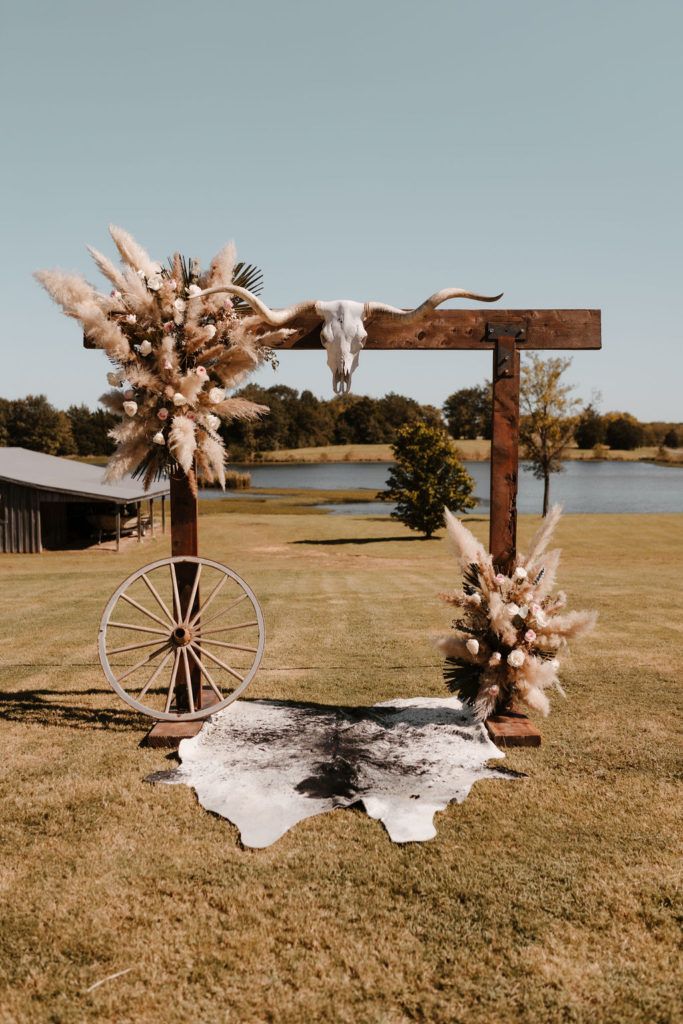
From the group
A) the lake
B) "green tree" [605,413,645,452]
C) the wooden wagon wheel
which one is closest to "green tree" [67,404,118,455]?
the lake

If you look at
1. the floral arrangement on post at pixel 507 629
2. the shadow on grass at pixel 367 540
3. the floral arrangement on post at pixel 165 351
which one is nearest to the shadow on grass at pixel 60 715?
the floral arrangement on post at pixel 165 351

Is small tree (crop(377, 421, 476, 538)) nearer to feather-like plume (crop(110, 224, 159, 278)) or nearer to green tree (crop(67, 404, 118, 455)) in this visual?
feather-like plume (crop(110, 224, 159, 278))

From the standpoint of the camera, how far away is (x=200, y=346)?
18.9 feet

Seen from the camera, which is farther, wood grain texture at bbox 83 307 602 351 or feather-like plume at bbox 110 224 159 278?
wood grain texture at bbox 83 307 602 351

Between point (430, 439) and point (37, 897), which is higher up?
point (430, 439)

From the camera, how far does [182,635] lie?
6031 millimetres

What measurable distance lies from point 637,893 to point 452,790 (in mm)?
1381

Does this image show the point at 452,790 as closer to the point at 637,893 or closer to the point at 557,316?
the point at 637,893

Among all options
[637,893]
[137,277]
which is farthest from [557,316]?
[637,893]

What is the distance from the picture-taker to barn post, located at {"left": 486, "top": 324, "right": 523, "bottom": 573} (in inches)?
244

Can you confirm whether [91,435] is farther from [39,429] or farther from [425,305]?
[425,305]

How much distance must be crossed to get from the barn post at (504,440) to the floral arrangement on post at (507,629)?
0.24 m

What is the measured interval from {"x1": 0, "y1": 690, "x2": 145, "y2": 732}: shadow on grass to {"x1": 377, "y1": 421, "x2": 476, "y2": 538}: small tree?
3211 centimetres

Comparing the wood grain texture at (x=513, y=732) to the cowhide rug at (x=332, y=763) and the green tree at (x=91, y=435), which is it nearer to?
the cowhide rug at (x=332, y=763)
